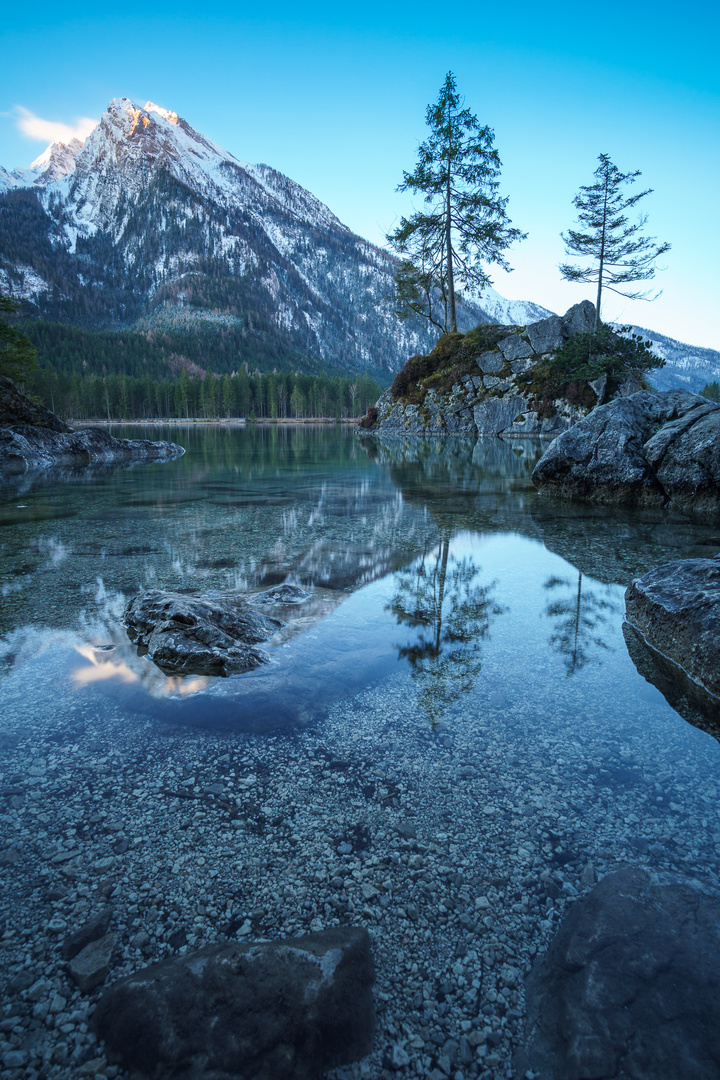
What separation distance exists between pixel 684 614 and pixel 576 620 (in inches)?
42.3

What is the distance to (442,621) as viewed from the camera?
17.8 feet

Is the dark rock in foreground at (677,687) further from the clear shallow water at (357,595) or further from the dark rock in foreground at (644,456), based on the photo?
the dark rock in foreground at (644,456)

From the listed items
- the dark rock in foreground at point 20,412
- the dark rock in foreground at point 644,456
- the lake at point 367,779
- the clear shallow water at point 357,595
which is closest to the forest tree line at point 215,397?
the dark rock in foreground at point 20,412

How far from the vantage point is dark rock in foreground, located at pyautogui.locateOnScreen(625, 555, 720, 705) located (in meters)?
4.19

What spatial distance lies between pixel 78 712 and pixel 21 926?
1753 millimetres

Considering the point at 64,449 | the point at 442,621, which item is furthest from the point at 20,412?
the point at 442,621

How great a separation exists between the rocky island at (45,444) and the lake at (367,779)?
2019cm

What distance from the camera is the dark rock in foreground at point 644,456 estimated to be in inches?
437

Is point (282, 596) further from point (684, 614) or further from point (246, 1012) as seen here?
point (246, 1012)

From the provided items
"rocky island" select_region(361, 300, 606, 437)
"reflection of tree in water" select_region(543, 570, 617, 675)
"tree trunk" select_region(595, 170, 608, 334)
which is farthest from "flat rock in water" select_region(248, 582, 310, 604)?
"tree trunk" select_region(595, 170, 608, 334)

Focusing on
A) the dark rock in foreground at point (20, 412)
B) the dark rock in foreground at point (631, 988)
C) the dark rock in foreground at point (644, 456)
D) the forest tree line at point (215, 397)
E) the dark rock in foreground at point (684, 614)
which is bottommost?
the dark rock in foreground at point (631, 988)

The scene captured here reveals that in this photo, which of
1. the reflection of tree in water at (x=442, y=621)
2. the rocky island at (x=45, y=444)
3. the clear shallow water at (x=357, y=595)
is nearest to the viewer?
the clear shallow water at (x=357, y=595)

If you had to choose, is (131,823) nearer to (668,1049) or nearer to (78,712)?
(78,712)

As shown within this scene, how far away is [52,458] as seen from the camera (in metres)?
24.9
